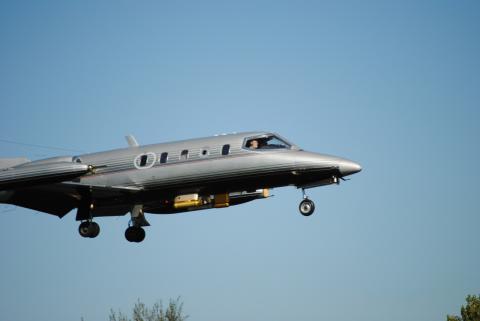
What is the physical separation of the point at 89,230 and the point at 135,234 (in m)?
2.61

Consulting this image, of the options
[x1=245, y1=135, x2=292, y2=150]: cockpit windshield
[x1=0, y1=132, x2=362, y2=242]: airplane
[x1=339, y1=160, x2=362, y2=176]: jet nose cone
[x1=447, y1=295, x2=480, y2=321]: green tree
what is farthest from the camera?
[x1=447, y1=295, x2=480, y2=321]: green tree

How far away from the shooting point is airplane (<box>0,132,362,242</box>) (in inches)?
1380

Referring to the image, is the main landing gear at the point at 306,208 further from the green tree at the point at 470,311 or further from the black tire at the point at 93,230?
the green tree at the point at 470,311

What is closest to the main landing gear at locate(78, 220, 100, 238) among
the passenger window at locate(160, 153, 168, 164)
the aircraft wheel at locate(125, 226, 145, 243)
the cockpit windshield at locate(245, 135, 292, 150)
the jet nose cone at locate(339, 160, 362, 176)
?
the aircraft wheel at locate(125, 226, 145, 243)

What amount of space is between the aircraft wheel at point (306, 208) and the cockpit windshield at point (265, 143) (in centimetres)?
250

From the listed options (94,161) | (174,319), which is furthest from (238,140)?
(174,319)

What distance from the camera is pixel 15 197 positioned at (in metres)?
38.7

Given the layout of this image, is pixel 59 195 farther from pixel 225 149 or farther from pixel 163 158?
pixel 225 149

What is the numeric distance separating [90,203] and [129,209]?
2.00m

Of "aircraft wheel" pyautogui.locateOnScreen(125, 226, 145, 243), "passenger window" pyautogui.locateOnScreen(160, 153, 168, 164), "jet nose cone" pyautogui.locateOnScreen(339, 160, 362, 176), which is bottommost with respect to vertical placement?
"aircraft wheel" pyautogui.locateOnScreen(125, 226, 145, 243)

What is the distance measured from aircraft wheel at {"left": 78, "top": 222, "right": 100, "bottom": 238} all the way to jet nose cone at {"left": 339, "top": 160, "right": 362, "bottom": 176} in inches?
452

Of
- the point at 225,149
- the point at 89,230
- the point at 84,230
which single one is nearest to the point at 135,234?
the point at 89,230

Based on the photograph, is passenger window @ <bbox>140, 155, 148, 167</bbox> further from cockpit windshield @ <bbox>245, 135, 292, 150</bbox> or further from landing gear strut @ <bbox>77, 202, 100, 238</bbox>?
cockpit windshield @ <bbox>245, 135, 292, 150</bbox>

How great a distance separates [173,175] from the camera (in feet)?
118
